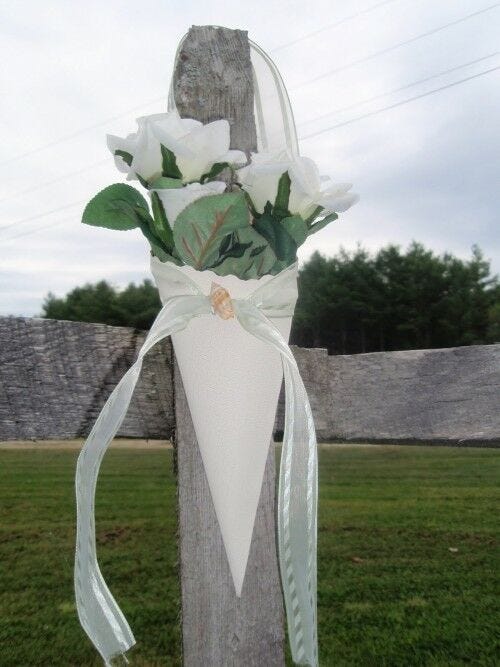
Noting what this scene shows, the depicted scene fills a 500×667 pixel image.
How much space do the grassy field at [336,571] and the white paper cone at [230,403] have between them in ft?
1.04

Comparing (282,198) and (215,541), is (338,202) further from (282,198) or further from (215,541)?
(215,541)

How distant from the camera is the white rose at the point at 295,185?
1.10 meters

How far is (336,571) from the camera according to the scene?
3559mm

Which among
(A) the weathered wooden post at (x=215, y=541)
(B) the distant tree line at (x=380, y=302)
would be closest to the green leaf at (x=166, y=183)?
(A) the weathered wooden post at (x=215, y=541)

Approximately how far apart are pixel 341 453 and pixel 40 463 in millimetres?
4345

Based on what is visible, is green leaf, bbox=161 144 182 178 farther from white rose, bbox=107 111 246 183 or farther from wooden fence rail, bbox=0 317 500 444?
wooden fence rail, bbox=0 317 500 444

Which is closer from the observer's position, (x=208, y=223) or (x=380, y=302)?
(x=208, y=223)

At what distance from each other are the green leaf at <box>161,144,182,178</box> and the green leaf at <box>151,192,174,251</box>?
5 cm

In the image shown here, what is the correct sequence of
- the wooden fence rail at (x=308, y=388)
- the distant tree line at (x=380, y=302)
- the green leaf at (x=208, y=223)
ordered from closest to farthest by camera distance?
the green leaf at (x=208, y=223) → the wooden fence rail at (x=308, y=388) → the distant tree line at (x=380, y=302)

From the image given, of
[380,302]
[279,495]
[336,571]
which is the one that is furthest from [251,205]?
[380,302]

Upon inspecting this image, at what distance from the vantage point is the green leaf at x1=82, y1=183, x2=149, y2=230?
1.11m

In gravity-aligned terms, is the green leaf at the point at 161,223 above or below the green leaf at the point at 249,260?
above

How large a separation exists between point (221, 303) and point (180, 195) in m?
0.19

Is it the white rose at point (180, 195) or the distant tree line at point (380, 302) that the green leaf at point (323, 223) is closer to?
the white rose at point (180, 195)
